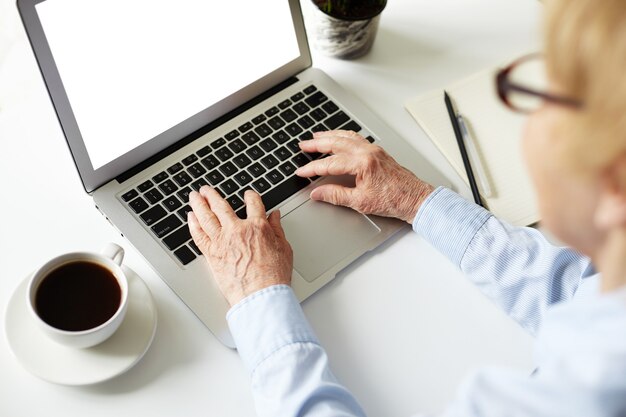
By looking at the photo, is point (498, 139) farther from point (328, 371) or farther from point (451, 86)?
point (328, 371)

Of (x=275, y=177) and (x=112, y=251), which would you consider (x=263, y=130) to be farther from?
(x=112, y=251)

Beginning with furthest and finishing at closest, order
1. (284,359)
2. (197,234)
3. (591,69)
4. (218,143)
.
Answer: (218,143) → (197,234) → (284,359) → (591,69)

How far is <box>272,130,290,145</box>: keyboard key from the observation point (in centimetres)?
103

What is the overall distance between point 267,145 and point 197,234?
0.18 meters

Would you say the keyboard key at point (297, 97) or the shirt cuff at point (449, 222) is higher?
the keyboard key at point (297, 97)

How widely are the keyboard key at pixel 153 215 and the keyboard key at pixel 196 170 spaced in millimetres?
70

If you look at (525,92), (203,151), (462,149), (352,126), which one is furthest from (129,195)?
(525,92)

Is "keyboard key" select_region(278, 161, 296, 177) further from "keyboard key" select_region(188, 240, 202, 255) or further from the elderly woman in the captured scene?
"keyboard key" select_region(188, 240, 202, 255)

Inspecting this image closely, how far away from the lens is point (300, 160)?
3.33 ft

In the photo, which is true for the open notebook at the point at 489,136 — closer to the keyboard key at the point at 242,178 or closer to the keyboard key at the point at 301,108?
the keyboard key at the point at 301,108

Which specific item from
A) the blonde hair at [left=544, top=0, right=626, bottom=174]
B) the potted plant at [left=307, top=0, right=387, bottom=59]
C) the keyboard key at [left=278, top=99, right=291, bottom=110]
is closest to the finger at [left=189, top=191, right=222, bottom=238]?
the keyboard key at [left=278, top=99, right=291, bottom=110]

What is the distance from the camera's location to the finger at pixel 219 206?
0.92 metres

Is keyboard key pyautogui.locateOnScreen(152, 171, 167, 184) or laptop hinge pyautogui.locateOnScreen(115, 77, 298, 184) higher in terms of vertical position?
laptop hinge pyautogui.locateOnScreen(115, 77, 298, 184)

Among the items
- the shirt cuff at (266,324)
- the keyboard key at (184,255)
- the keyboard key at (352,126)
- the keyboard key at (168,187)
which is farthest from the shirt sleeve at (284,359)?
the keyboard key at (352,126)
